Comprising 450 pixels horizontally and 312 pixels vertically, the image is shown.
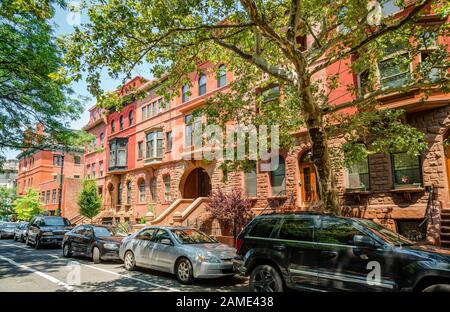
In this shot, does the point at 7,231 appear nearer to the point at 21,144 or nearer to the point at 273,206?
the point at 21,144

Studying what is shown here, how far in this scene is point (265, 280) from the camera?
6891 mm

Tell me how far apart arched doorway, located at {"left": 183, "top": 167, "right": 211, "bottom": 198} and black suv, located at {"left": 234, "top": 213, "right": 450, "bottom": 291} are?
57.7 feet

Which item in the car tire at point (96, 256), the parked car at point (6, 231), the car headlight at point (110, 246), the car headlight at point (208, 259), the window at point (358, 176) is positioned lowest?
the parked car at point (6, 231)

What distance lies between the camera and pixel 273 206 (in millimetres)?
17484

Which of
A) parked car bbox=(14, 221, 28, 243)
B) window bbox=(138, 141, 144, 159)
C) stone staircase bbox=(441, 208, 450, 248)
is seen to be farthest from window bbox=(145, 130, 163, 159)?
stone staircase bbox=(441, 208, 450, 248)

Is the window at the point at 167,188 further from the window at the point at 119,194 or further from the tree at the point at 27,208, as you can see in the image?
the tree at the point at 27,208

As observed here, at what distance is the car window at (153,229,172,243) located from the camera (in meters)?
10.3

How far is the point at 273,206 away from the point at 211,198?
11.3 ft

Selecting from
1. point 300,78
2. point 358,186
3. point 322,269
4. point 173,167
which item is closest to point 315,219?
point 322,269

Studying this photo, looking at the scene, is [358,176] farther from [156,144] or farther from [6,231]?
[6,231]

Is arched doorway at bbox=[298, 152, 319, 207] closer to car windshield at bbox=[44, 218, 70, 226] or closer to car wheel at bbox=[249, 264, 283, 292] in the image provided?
car wheel at bbox=[249, 264, 283, 292]

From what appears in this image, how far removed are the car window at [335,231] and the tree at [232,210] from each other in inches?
411

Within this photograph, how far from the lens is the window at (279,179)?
693 inches

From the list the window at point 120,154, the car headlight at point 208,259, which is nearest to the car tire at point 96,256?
the car headlight at point 208,259
